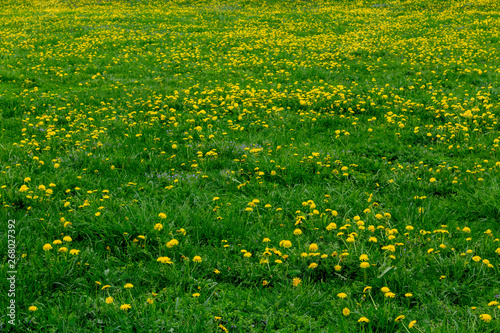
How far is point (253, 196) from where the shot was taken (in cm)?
503

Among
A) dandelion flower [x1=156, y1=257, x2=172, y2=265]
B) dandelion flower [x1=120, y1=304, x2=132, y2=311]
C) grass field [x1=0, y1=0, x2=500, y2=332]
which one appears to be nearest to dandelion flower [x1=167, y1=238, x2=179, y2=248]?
grass field [x1=0, y1=0, x2=500, y2=332]

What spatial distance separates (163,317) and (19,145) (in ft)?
15.1

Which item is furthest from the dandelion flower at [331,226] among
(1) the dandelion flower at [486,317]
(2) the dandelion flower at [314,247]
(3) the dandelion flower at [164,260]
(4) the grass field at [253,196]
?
(3) the dandelion flower at [164,260]

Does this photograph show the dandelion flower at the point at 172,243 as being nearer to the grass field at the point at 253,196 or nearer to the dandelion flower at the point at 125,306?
the grass field at the point at 253,196

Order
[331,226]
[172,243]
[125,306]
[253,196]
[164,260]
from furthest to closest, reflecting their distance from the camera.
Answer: [253,196], [331,226], [172,243], [164,260], [125,306]

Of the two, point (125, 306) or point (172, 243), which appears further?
point (172, 243)

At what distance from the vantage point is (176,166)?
5.86m

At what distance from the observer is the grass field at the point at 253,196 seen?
3.18 metres

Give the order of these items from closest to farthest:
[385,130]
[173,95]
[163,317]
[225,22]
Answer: [163,317]
[385,130]
[173,95]
[225,22]

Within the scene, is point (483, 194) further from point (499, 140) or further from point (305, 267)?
point (305, 267)

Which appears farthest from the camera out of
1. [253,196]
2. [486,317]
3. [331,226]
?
[253,196]

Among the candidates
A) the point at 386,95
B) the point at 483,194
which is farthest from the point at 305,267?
the point at 386,95

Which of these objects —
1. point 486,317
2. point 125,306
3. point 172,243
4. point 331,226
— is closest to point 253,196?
point 331,226

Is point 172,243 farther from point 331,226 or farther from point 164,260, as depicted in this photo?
point 331,226
